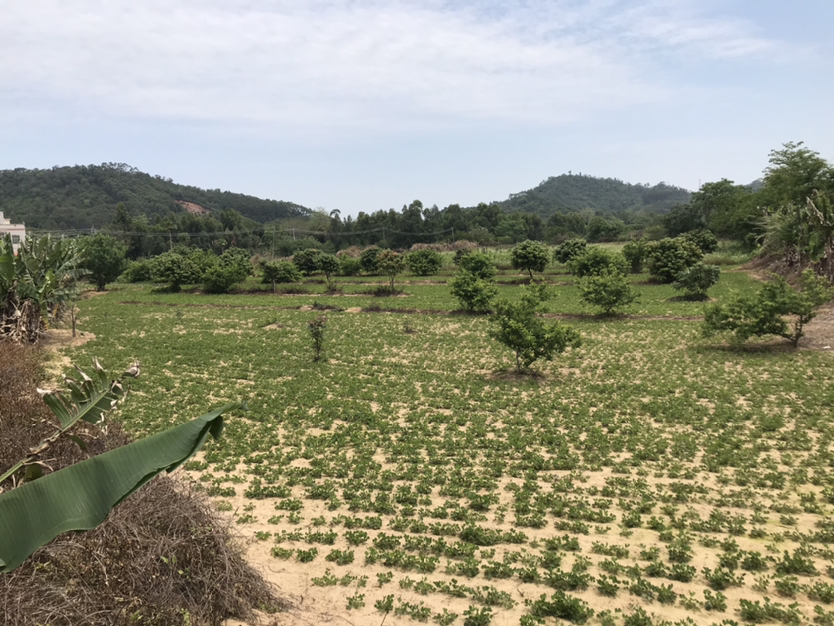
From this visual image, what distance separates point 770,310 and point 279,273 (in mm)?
33797

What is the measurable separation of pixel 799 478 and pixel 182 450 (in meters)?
8.45

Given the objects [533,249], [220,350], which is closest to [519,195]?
[533,249]

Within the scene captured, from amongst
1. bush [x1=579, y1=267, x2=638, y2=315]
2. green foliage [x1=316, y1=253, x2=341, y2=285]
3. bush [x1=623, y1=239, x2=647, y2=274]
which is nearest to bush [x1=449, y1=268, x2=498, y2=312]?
bush [x1=579, y1=267, x2=638, y2=315]

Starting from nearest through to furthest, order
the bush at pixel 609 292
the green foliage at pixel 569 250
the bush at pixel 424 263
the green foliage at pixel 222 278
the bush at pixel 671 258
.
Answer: the bush at pixel 609 292 < the bush at pixel 671 258 < the green foliage at pixel 222 278 < the green foliage at pixel 569 250 < the bush at pixel 424 263

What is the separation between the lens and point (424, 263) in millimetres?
45875

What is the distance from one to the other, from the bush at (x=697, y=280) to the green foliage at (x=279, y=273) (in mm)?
27079

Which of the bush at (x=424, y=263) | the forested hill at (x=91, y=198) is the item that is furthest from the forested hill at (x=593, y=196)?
the bush at (x=424, y=263)

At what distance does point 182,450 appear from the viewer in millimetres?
2873

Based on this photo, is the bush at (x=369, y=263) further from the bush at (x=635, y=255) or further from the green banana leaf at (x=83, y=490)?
the green banana leaf at (x=83, y=490)

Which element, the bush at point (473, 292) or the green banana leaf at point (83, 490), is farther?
the bush at point (473, 292)

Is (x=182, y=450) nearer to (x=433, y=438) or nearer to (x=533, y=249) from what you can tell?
(x=433, y=438)

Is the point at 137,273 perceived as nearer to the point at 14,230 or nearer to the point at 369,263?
the point at 14,230

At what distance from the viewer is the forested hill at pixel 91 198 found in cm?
8725

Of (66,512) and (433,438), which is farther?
(433,438)
